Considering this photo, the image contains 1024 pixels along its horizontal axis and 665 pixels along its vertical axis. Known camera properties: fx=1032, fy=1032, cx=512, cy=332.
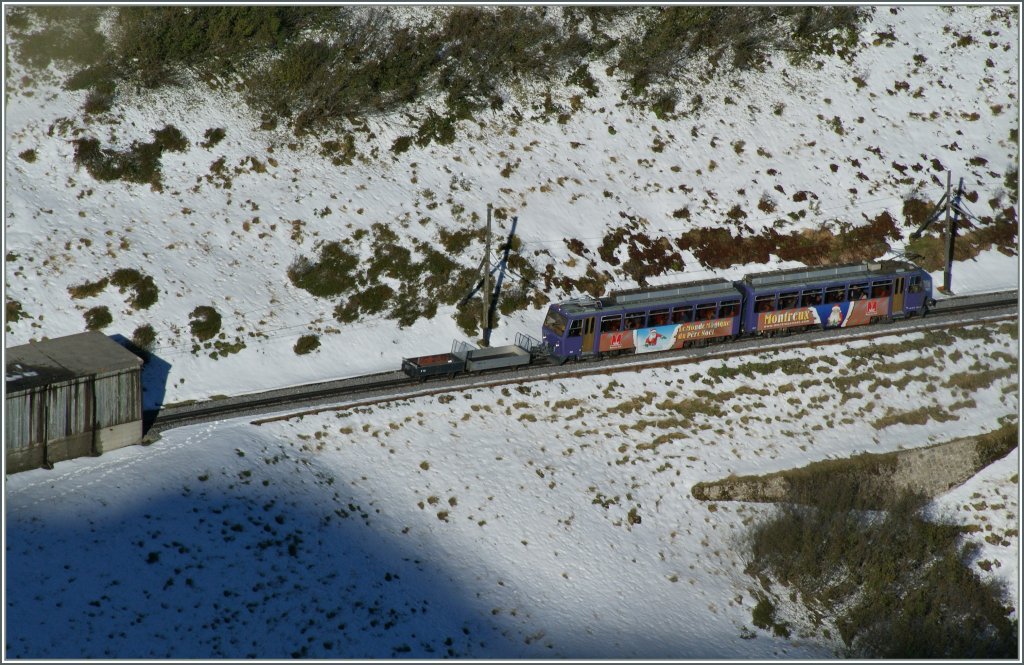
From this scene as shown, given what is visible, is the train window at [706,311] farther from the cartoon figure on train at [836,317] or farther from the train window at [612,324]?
the cartoon figure on train at [836,317]

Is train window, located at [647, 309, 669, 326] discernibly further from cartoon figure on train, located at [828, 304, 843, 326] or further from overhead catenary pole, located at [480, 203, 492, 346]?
cartoon figure on train, located at [828, 304, 843, 326]

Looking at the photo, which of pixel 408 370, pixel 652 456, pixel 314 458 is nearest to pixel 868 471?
pixel 652 456

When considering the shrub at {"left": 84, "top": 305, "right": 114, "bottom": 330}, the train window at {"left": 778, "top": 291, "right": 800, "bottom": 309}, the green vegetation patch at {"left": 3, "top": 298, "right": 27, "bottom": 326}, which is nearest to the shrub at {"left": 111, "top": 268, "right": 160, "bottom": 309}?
the shrub at {"left": 84, "top": 305, "right": 114, "bottom": 330}

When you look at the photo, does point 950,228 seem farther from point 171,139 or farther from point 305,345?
point 171,139

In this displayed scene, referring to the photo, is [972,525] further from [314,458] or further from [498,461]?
[314,458]

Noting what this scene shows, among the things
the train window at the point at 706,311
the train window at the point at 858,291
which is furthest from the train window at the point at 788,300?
the train window at the point at 706,311

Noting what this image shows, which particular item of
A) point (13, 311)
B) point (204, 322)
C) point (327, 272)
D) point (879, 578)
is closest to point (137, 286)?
point (204, 322)
